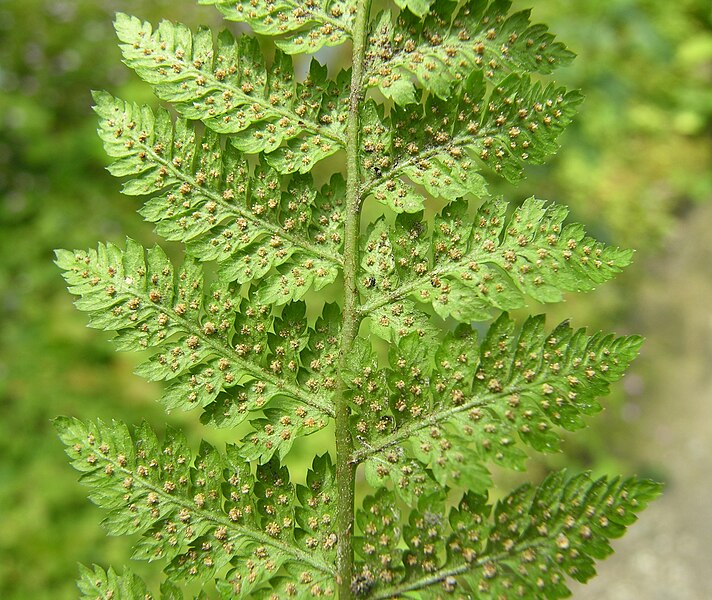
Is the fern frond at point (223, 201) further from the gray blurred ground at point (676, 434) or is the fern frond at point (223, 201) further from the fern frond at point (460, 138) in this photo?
the gray blurred ground at point (676, 434)

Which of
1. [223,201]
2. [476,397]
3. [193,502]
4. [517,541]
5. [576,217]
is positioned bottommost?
[193,502]

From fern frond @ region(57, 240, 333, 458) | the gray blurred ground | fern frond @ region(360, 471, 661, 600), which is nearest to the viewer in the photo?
fern frond @ region(360, 471, 661, 600)

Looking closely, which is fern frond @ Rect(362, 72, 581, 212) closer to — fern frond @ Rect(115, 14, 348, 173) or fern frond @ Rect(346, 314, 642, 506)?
fern frond @ Rect(115, 14, 348, 173)

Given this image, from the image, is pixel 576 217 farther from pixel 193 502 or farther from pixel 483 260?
pixel 193 502

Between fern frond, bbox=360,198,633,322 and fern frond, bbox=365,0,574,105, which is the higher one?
fern frond, bbox=365,0,574,105

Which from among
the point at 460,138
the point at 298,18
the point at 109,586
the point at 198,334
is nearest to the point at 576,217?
the point at 460,138

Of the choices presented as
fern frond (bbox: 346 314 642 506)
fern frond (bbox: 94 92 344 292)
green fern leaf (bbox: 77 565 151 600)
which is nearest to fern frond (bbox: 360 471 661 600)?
fern frond (bbox: 346 314 642 506)

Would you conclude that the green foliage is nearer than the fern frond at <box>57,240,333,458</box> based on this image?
Yes

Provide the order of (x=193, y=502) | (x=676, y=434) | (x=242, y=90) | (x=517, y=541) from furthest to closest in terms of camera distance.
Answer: (x=676, y=434) < (x=242, y=90) < (x=193, y=502) < (x=517, y=541)
